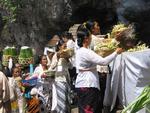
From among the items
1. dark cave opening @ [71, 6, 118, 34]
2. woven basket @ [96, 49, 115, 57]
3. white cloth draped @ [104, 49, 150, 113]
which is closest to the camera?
white cloth draped @ [104, 49, 150, 113]

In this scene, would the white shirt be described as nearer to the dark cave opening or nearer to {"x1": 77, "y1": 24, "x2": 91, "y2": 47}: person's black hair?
{"x1": 77, "y1": 24, "x2": 91, "y2": 47}: person's black hair

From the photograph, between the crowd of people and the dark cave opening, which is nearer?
the crowd of people

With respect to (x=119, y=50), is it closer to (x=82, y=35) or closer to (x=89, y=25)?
(x=82, y=35)

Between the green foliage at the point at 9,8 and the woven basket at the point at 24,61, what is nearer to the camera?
the woven basket at the point at 24,61

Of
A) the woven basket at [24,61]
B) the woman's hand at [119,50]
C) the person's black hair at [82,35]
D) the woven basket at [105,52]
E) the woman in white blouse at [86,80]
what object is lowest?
the woven basket at [24,61]

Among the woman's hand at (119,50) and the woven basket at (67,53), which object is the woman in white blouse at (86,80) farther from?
the woven basket at (67,53)

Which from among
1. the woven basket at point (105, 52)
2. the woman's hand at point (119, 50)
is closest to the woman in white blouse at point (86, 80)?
the woven basket at point (105, 52)

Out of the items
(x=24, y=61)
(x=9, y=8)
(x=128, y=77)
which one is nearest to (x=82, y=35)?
(x=128, y=77)

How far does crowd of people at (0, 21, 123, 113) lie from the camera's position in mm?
7582

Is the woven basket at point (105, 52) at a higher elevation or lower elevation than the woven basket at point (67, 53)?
higher

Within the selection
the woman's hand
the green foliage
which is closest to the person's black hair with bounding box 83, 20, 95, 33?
the woman's hand

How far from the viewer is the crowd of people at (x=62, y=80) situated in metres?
7.58

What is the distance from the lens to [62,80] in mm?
10734

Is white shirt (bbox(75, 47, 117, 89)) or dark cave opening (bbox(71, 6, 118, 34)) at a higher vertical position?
dark cave opening (bbox(71, 6, 118, 34))
